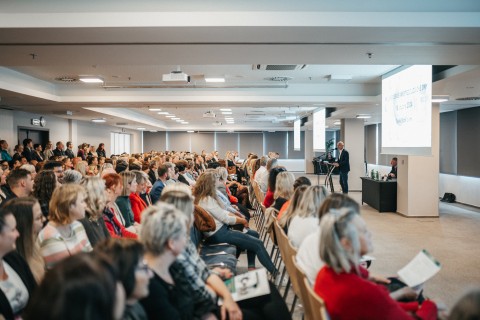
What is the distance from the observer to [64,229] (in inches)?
108

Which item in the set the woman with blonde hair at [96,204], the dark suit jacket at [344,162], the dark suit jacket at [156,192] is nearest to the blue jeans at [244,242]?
the woman with blonde hair at [96,204]

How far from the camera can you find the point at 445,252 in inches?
225

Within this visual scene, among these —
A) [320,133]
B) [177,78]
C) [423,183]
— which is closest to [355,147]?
[320,133]

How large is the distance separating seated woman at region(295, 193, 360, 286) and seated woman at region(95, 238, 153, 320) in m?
1.02

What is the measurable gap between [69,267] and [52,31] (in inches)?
146

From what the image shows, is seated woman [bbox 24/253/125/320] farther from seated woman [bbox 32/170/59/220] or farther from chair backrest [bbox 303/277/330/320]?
seated woman [bbox 32/170/59/220]

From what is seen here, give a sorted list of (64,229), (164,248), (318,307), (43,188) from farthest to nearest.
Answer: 1. (43,188)
2. (64,229)
3. (164,248)
4. (318,307)

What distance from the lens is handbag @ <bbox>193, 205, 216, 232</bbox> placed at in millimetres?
3994

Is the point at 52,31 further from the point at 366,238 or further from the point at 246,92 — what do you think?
the point at 246,92

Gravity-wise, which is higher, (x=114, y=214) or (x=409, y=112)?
(x=409, y=112)

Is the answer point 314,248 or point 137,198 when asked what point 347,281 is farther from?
point 137,198

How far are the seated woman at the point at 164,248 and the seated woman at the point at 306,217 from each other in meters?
1.35

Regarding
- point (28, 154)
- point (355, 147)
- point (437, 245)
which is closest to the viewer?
point (437, 245)

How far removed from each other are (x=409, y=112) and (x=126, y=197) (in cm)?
391
